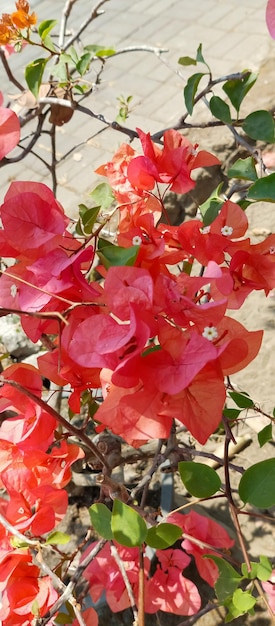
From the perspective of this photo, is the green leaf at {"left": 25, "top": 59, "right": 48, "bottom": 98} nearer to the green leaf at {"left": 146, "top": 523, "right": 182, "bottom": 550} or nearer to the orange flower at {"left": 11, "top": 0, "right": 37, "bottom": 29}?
the orange flower at {"left": 11, "top": 0, "right": 37, "bottom": 29}

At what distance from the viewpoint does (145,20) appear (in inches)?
145

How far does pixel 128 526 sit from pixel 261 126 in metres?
0.52

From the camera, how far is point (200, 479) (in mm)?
603

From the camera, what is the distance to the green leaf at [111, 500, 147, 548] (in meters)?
0.54

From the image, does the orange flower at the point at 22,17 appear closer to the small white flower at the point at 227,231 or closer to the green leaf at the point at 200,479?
the small white flower at the point at 227,231

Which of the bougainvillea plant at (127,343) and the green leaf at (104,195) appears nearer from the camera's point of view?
the bougainvillea plant at (127,343)

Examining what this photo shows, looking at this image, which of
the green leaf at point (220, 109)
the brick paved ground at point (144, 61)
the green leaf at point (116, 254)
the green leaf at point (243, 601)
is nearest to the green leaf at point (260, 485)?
the green leaf at point (243, 601)

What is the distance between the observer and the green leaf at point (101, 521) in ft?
2.01

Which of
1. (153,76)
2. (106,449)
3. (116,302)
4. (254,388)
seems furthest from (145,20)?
(116,302)

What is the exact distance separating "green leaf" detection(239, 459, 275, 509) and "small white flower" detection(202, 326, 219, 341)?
0.16 metres

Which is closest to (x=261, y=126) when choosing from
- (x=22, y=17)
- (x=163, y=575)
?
(x=22, y=17)

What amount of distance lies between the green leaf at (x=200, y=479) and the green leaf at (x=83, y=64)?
747mm

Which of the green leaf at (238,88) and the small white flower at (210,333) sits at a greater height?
the small white flower at (210,333)

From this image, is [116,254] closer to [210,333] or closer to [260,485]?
[210,333]
